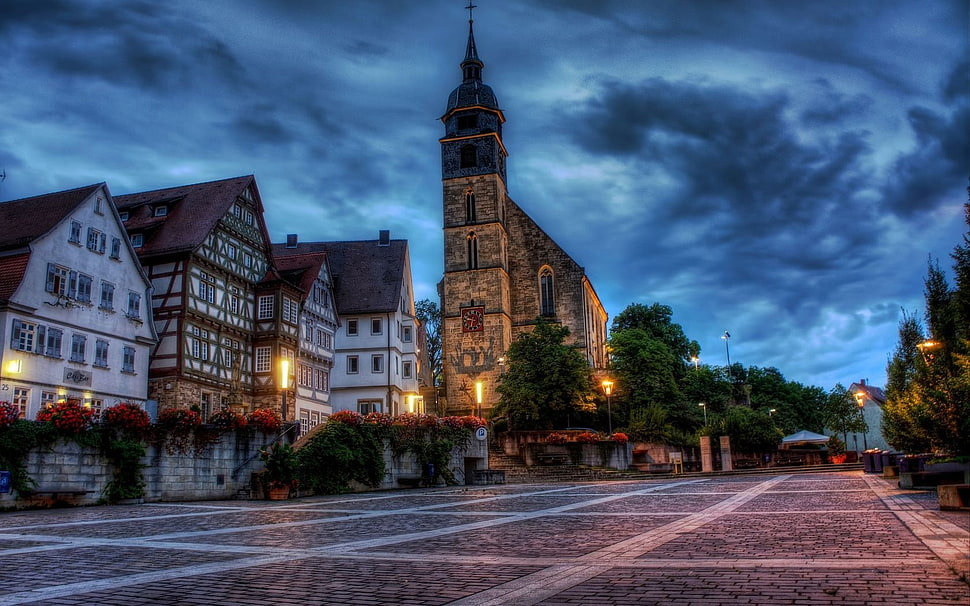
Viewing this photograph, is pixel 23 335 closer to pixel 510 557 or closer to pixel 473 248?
pixel 510 557

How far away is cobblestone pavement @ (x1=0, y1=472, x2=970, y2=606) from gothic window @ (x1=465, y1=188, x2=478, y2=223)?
54.3 metres

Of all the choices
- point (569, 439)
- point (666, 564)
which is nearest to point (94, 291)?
point (569, 439)

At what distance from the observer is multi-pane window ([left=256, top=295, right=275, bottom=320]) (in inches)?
1671

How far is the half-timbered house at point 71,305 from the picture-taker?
2883cm

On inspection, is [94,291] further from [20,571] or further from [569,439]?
[20,571]

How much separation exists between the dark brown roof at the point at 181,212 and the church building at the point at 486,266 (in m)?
25.7

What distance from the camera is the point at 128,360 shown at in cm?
3428

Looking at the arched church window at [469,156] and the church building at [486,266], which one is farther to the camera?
the arched church window at [469,156]

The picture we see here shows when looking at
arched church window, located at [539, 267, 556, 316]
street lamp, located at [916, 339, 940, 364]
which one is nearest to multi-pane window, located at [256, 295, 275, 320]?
street lamp, located at [916, 339, 940, 364]

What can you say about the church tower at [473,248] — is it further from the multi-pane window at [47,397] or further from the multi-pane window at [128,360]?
the multi-pane window at [47,397]

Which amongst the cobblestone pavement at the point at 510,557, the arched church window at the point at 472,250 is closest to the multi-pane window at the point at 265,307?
the cobblestone pavement at the point at 510,557

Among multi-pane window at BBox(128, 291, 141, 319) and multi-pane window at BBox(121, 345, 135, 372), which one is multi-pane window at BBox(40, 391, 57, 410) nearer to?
multi-pane window at BBox(121, 345, 135, 372)

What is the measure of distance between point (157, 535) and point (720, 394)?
69233mm

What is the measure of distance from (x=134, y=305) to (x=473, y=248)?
36.8 m
